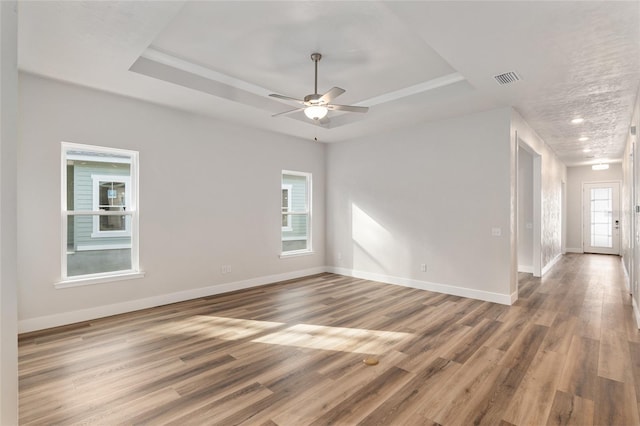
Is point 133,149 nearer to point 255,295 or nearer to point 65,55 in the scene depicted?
point 65,55

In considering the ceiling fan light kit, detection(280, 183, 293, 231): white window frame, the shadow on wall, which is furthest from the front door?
the ceiling fan light kit

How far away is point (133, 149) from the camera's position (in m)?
4.46

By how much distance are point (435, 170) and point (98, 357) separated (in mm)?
5298

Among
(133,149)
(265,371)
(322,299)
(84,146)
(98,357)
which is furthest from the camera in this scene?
(322,299)

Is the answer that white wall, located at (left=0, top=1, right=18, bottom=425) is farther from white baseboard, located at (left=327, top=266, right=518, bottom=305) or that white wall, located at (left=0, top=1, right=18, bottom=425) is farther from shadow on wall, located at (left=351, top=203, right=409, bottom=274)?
shadow on wall, located at (left=351, top=203, right=409, bottom=274)

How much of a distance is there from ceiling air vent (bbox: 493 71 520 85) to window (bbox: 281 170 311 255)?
13.3ft

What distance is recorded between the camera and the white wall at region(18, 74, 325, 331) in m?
3.71

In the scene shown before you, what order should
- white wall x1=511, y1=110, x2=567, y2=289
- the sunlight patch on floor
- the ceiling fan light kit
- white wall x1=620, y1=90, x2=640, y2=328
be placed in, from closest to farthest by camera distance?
the sunlight patch on floor → the ceiling fan light kit → white wall x1=620, y1=90, x2=640, y2=328 → white wall x1=511, y1=110, x2=567, y2=289

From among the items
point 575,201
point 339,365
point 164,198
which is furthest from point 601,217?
point 164,198

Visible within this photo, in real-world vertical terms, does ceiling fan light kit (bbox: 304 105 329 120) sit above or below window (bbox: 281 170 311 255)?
above

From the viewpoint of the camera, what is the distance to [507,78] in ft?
12.3

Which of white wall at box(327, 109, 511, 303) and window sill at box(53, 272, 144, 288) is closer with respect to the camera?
window sill at box(53, 272, 144, 288)

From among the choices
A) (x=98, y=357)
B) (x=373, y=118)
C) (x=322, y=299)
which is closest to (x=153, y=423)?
(x=98, y=357)

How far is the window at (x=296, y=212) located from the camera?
6.71 metres
